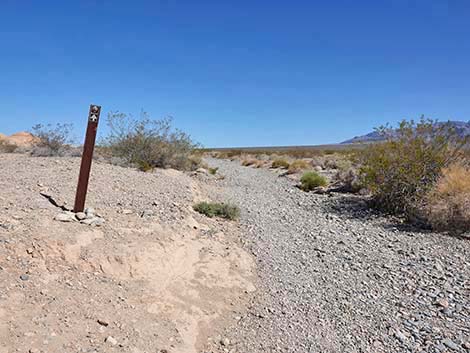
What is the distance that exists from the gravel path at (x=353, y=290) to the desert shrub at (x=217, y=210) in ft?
1.17

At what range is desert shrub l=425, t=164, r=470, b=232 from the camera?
7633mm

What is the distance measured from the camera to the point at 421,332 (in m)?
3.90

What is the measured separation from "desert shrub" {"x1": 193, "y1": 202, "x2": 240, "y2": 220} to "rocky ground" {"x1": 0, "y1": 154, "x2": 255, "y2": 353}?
101cm

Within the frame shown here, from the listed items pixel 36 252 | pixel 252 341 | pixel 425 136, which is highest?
pixel 425 136

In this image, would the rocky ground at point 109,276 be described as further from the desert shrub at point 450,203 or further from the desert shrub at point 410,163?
the desert shrub at point 410,163

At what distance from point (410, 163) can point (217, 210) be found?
571 cm

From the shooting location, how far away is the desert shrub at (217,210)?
26.2 feet

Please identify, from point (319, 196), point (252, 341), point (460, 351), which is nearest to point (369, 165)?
point (319, 196)

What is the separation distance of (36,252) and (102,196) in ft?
10.2

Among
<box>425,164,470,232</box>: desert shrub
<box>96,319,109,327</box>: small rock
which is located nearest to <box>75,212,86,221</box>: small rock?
<box>96,319,109,327</box>: small rock

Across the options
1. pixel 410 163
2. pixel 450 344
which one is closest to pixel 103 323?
pixel 450 344

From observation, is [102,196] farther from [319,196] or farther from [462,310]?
[319,196]

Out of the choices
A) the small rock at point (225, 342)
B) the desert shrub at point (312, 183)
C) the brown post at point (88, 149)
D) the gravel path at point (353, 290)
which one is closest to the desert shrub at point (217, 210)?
the gravel path at point (353, 290)

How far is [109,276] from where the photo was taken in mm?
4266
